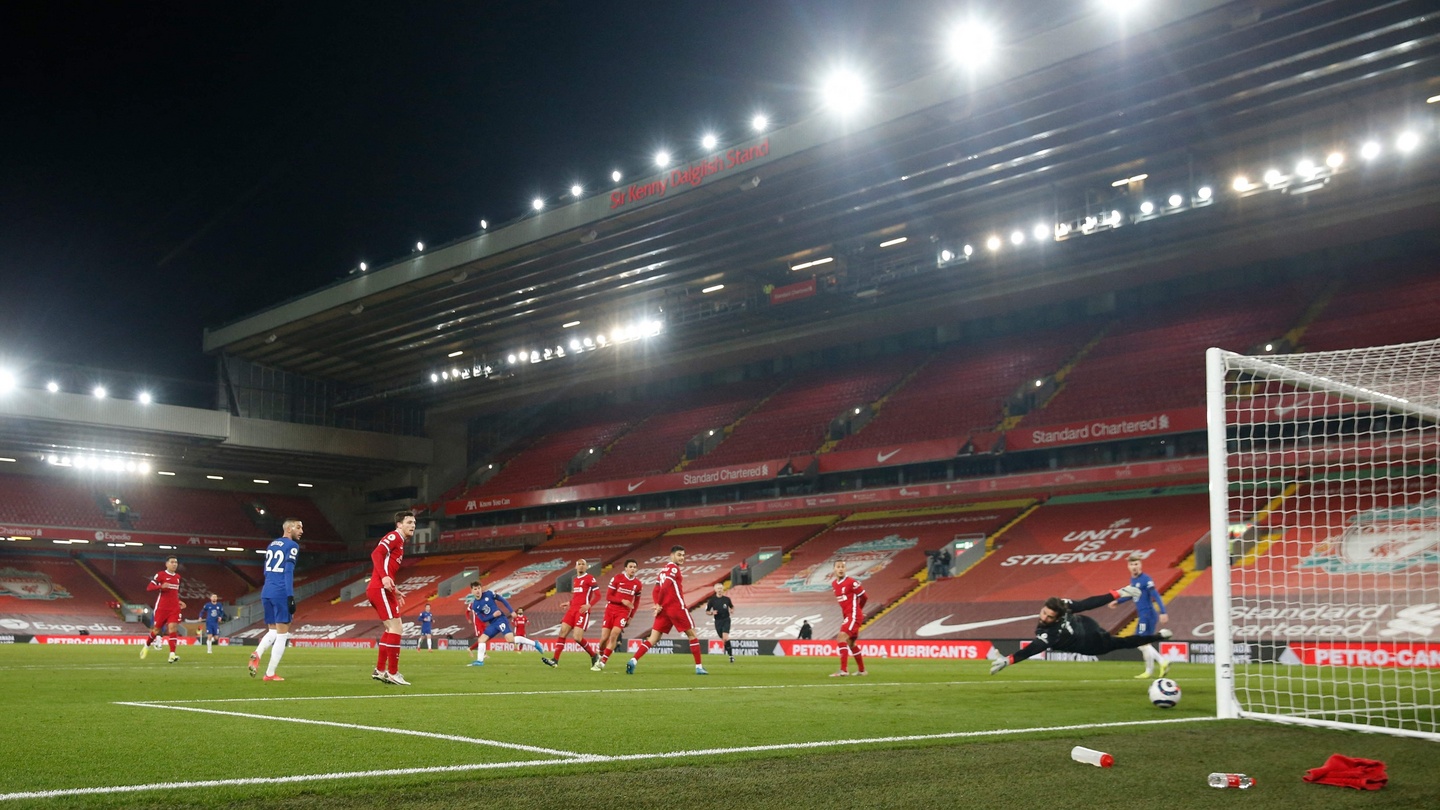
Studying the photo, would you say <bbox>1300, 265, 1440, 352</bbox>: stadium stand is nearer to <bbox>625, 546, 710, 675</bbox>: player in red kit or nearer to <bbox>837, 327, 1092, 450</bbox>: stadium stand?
<bbox>837, 327, 1092, 450</bbox>: stadium stand

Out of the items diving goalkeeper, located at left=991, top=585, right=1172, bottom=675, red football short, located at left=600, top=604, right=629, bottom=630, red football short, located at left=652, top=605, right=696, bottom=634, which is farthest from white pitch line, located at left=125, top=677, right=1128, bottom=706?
red football short, located at left=600, top=604, right=629, bottom=630

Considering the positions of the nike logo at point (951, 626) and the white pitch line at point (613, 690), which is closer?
the white pitch line at point (613, 690)

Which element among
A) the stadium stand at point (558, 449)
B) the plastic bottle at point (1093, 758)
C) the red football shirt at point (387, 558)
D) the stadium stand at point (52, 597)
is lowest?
the stadium stand at point (52, 597)

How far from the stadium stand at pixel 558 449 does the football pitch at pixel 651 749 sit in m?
35.1

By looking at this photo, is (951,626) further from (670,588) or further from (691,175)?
(691,175)

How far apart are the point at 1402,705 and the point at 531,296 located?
32.7 metres

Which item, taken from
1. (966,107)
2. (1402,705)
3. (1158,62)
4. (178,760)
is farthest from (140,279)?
(1402,705)

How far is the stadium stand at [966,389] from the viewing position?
3541cm

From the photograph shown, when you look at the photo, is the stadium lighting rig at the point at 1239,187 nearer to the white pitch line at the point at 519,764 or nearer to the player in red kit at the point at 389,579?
the white pitch line at the point at 519,764

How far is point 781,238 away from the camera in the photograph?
33.7m

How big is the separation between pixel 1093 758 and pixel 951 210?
26817 millimetres

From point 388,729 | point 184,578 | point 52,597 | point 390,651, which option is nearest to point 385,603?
point 390,651

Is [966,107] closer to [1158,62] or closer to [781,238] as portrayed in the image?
[1158,62]

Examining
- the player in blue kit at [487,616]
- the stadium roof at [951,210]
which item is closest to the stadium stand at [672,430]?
the stadium roof at [951,210]
